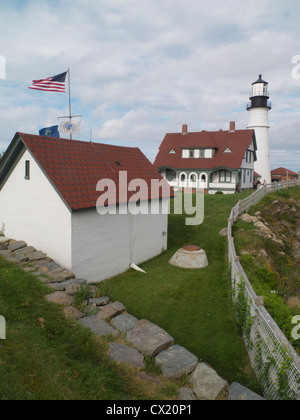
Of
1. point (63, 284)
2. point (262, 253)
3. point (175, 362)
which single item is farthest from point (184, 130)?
point (175, 362)

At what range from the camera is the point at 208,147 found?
37.7 meters

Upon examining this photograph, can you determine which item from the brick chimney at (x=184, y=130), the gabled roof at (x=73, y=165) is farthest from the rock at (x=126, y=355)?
the brick chimney at (x=184, y=130)

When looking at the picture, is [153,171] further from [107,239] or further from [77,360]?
[77,360]

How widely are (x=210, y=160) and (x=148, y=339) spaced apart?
109 ft

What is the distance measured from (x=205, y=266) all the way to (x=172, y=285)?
304 cm

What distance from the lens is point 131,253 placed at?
1416 cm

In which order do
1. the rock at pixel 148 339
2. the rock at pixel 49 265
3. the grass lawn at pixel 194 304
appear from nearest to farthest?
the rock at pixel 148 339 < the grass lawn at pixel 194 304 < the rock at pixel 49 265

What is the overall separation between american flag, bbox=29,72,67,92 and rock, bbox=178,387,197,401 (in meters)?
15.3

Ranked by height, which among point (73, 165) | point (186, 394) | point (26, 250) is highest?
point (73, 165)

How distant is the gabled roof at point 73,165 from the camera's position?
439 inches

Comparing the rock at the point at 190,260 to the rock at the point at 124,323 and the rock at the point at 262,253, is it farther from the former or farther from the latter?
the rock at the point at 124,323

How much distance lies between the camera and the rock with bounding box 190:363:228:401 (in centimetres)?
510

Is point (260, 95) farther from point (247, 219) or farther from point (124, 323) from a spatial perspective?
point (124, 323)

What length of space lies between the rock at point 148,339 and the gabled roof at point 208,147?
30.8 meters
